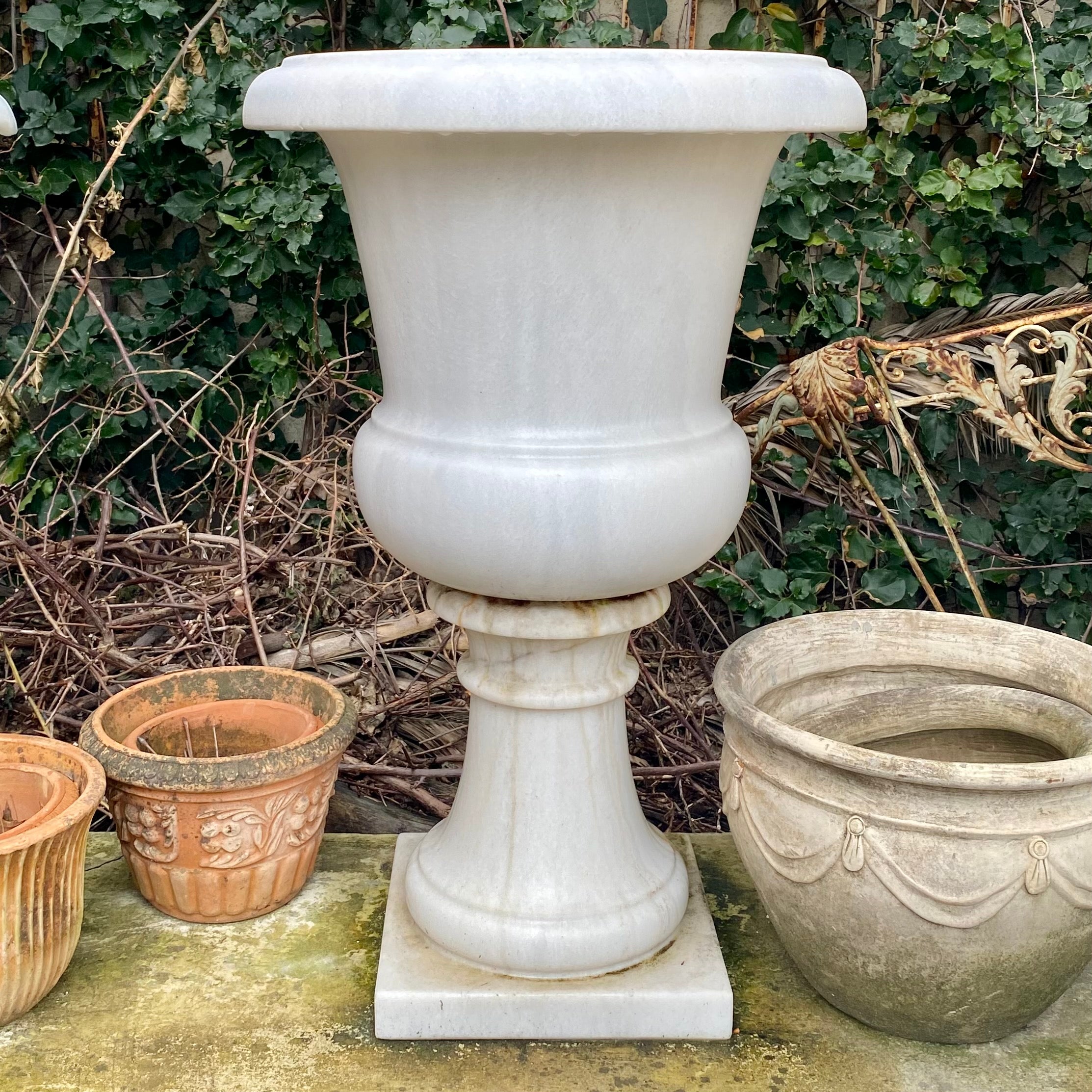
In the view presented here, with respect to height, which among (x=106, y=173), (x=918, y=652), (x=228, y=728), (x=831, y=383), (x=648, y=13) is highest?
(x=648, y=13)

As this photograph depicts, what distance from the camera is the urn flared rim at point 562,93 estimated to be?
50.1 inches

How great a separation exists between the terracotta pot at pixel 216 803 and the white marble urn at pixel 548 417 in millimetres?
215

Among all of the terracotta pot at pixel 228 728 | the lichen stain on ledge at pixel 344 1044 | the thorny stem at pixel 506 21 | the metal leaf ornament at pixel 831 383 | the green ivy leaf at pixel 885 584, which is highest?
the thorny stem at pixel 506 21

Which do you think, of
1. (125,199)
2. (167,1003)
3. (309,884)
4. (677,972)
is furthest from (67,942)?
(125,199)

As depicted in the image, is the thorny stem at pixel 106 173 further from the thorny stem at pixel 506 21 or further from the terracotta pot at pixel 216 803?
the terracotta pot at pixel 216 803

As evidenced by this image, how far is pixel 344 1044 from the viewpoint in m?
1.66

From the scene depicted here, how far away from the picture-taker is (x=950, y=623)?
6.27 ft

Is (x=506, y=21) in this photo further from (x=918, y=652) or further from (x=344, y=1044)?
(x=344, y=1044)

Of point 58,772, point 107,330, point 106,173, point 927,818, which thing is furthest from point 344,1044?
point 107,330

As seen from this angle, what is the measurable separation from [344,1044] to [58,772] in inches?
22.4

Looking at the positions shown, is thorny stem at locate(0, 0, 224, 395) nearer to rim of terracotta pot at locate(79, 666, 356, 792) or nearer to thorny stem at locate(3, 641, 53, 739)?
thorny stem at locate(3, 641, 53, 739)

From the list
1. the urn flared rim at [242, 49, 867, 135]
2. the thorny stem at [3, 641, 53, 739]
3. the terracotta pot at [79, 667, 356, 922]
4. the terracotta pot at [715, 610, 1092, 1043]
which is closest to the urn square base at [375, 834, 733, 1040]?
the terracotta pot at [715, 610, 1092, 1043]

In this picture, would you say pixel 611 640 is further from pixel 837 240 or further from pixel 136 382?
pixel 136 382

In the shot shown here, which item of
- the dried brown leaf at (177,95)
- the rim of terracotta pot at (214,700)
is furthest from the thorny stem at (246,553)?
the dried brown leaf at (177,95)
